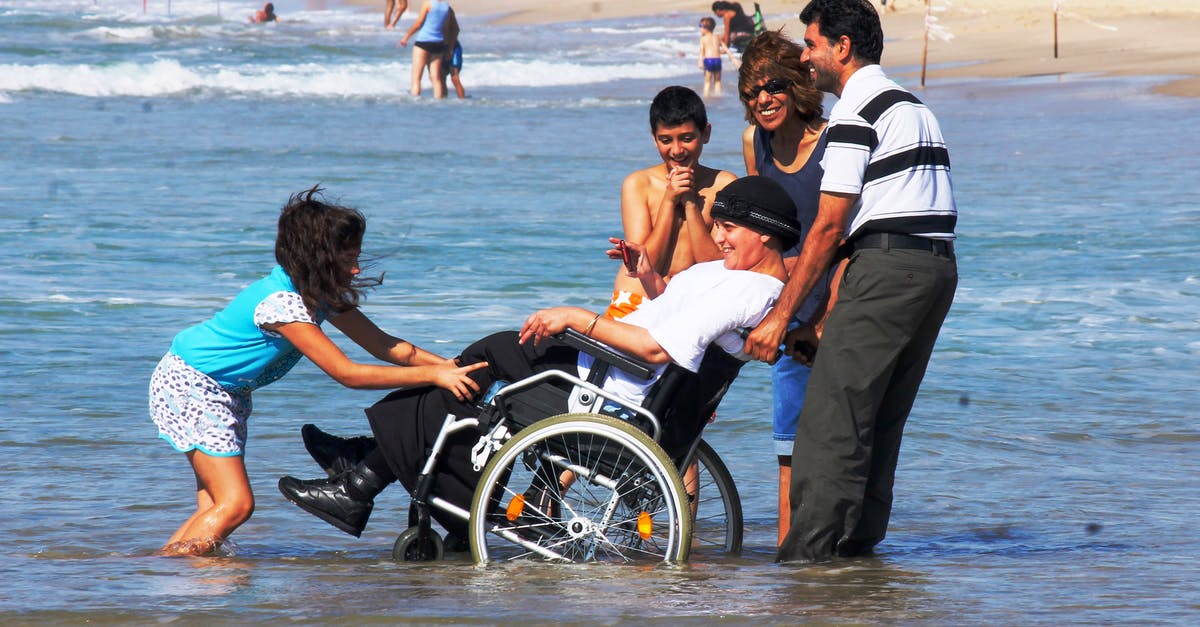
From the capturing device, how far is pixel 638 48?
39719 mm

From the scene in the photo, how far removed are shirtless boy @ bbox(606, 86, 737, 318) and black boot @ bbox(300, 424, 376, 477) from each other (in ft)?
2.89

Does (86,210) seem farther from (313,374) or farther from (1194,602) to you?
(1194,602)

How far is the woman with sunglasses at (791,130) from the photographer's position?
4.53 metres

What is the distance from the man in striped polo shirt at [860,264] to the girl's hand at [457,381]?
79 cm

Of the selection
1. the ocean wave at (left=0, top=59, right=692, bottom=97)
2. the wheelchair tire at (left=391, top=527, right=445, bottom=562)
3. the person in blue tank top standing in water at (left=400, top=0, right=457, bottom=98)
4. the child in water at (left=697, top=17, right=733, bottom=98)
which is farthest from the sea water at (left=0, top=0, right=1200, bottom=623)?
the ocean wave at (left=0, top=59, right=692, bottom=97)

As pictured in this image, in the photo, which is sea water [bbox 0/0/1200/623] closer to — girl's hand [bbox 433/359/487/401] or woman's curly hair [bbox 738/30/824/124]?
girl's hand [bbox 433/359/487/401]

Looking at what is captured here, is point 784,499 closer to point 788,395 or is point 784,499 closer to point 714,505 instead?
point 714,505

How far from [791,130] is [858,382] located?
0.86m

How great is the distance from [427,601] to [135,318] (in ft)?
19.3

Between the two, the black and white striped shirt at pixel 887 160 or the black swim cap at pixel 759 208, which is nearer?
the black and white striped shirt at pixel 887 160

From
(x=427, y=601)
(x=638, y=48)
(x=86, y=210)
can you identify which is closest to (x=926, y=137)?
(x=427, y=601)

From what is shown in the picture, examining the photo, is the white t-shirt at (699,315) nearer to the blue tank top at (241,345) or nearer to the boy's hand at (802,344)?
the boy's hand at (802,344)

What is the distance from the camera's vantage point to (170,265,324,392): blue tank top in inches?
176

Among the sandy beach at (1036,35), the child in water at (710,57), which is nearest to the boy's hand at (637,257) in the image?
the sandy beach at (1036,35)
